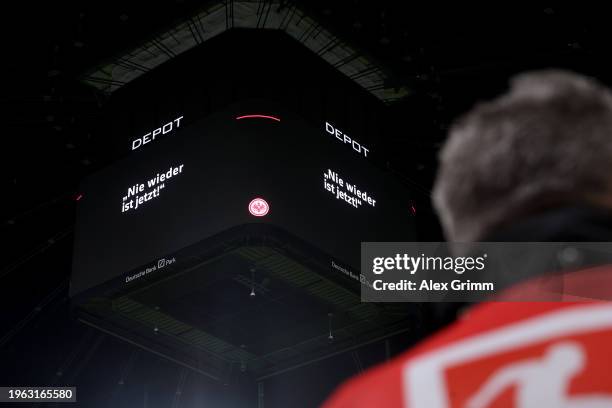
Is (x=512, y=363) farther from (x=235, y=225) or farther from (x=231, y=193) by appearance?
(x=231, y=193)

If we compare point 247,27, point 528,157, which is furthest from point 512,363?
point 247,27

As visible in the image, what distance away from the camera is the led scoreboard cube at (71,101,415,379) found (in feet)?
28.7

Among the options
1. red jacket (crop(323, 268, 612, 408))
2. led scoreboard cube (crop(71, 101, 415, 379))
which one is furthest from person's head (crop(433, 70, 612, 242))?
led scoreboard cube (crop(71, 101, 415, 379))

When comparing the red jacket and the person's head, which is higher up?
the person's head

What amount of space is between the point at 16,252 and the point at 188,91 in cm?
473

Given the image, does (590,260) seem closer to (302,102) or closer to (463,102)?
(302,102)

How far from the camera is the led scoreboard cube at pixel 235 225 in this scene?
28.7 ft

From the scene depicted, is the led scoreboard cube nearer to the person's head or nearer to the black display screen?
the black display screen

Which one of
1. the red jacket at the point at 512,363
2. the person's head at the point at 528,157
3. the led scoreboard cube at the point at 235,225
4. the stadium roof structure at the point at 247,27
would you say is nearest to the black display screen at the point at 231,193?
the led scoreboard cube at the point at 235,225

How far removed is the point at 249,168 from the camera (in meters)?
8.77

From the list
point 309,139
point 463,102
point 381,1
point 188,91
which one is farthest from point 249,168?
point 463,102

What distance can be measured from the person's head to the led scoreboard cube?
7.48 m

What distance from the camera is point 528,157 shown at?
92cm

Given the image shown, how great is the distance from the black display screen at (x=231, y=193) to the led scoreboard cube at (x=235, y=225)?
14mm
